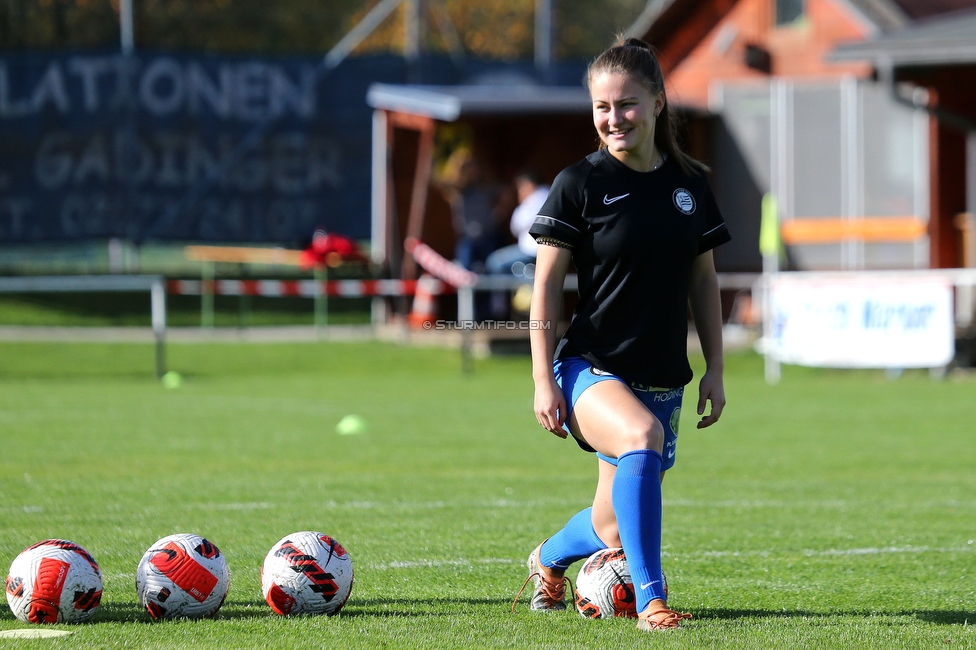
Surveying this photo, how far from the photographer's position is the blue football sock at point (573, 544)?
5.21 metres

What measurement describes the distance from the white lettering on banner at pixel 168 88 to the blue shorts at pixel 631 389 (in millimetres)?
21786

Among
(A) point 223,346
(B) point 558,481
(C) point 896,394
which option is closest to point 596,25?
(A) point 223,346

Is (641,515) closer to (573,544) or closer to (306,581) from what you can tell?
(573,544)

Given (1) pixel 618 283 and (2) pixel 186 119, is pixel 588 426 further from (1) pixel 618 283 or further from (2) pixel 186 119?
(2) pixel 186 119

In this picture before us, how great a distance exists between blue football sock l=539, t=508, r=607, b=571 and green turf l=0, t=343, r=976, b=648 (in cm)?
24

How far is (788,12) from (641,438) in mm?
20772

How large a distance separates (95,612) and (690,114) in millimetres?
20017

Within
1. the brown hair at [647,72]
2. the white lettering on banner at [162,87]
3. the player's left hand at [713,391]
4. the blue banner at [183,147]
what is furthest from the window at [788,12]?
the player's left hand at [713,391]

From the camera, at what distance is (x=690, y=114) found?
78.7 feet

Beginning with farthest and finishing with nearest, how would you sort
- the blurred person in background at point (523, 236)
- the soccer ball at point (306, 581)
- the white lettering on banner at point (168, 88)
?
the white lettering on banner at point (168, 88)
the blurred person in background at point (523, 236)
the soccer ball at point (306, 581)

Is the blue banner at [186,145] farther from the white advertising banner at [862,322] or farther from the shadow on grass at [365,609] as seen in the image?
the shadow on grass at [365,609]

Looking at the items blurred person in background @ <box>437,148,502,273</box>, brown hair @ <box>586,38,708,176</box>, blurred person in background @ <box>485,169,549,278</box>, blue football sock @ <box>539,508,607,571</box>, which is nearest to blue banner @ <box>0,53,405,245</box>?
blurred person in background @ <box>437,148,502,273</box>

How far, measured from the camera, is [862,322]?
59.0 ft

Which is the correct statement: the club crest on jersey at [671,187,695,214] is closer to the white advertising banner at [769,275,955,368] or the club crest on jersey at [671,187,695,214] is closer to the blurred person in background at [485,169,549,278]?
the blurred person in background at [485,169,549,278]
